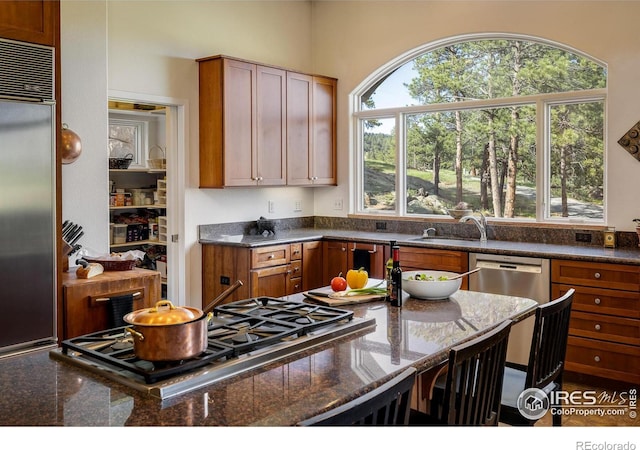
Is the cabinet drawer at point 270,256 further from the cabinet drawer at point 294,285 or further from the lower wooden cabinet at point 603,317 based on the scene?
the lower wooden cabinet at point 603,317

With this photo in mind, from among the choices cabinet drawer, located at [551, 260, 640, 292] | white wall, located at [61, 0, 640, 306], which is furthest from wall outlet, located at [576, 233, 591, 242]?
cabinet drawer, located at [551, 260, 640, 292]

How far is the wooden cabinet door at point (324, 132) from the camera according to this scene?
5809mm

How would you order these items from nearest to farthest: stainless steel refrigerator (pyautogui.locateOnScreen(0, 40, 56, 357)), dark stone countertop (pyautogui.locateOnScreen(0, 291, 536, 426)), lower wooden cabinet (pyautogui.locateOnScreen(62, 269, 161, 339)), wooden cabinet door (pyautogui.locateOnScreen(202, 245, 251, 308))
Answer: dark stone countertop (pyautogui.locateOnScreen(0, 291, 536, 426)) < stainless steel refrigerator (pyautogui.locateOnScreen(0, 40, 56, 357)) < lower wooden cabinet (pyautogui.locateOnScreen(62, 269, 161, 339)) < wooden cabinet door (pyautogui.locateOnScreen(202, 245, 251, 308))

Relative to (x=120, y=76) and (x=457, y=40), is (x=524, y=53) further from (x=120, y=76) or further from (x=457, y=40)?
(x=120, y=76)

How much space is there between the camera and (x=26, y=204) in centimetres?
316

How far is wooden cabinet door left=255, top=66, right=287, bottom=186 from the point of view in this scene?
5195 mm

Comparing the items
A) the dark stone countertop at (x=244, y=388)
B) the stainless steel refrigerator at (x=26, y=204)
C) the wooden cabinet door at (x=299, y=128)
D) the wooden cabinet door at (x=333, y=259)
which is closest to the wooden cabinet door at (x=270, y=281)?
the wooden cabinet door at (x=333, y=259)

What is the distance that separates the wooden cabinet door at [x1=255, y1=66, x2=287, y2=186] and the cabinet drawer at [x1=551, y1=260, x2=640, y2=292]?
2.49 meters

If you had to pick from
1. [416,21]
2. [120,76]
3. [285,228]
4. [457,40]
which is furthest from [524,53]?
[120,76]

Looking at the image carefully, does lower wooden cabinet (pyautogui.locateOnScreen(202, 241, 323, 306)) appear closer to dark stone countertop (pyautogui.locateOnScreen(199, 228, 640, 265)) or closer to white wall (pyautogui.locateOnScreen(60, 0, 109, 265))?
dark stone countertop (pyautogui.locateOnScreen(199, 228, 640, 265))

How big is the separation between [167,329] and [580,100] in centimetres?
412

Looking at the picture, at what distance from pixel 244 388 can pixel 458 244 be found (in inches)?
134

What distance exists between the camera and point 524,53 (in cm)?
493

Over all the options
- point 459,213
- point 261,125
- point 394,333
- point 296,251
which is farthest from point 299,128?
point 394,333
